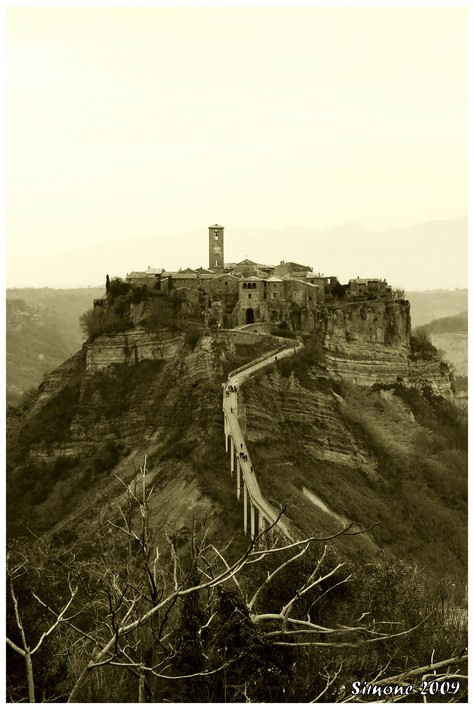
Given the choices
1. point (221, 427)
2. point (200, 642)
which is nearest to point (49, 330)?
point (221, 427)

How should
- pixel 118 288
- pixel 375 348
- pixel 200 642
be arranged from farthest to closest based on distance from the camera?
pixel 375 348 → pixel 118 288 → pixel 200 642

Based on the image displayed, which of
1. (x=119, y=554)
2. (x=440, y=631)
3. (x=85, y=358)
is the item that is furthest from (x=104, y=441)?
(x=440, y=631)

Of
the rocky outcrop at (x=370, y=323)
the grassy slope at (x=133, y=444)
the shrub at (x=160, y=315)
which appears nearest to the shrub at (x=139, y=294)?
the shrub at (x=160, y=315)

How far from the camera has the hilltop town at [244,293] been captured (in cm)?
5327

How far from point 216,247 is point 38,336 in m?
45.3

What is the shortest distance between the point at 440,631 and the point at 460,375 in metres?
55.3

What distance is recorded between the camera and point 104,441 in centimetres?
5184

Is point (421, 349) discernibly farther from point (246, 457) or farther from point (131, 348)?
point (246, 457)

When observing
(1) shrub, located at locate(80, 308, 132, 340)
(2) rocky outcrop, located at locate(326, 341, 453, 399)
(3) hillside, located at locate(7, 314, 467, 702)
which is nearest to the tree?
(3) hillside, located at locate(7, 314, 467, 702)

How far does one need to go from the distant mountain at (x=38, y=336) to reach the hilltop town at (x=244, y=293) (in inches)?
868

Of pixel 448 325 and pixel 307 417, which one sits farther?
pixel 448 325

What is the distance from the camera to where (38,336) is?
100 meters

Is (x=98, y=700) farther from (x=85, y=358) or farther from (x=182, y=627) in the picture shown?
(x=85, y=358)

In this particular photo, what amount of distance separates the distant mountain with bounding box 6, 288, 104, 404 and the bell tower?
21.0 metres
